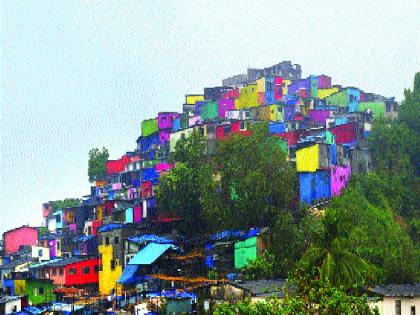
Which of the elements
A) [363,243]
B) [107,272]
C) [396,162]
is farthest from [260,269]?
[396,162]

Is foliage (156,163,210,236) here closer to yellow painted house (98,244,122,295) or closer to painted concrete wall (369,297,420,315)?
yellow painted house (98,244,122,295)

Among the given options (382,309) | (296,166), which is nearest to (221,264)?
(296,166)

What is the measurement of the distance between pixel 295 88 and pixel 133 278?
3388 cm

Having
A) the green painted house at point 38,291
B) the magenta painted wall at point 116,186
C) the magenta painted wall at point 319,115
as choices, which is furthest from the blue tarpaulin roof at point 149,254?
the magenta painted wall at point 319,115

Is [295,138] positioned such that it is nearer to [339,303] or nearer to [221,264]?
[221,264]

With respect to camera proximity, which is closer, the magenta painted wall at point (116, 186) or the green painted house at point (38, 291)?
the green painted house at point (38, 291)

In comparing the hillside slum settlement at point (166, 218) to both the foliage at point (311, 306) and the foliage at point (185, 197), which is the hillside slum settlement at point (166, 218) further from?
the foliage at point (311, 306)

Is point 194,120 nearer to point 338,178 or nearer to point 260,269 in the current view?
point 338,178

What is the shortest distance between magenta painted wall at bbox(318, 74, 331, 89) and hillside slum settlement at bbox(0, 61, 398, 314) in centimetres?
10

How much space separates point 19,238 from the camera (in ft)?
217

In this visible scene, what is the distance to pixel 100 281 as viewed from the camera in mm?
48438

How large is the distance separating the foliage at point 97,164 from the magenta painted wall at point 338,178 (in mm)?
27791

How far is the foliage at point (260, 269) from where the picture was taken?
37.2m

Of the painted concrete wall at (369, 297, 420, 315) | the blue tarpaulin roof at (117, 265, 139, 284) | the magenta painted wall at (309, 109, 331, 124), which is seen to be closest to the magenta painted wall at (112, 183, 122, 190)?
the magenta painted wall at (309, 109, 331, 124)
